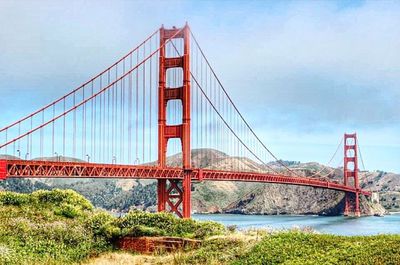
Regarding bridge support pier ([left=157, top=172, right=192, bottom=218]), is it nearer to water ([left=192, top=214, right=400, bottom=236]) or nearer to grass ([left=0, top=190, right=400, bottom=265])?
water ([left=192, top=214, right=400, bottom=236])

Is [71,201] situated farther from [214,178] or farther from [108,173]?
[214,178]

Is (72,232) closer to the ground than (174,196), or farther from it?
closer to the ground

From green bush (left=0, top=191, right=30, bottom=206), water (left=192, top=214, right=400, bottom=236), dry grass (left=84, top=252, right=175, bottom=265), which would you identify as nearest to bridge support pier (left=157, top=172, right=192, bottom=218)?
water (left=192, top=214, right=400, bottom=236)

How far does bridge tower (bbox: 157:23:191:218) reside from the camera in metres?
55.1

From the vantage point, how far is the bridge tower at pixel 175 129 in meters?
55.1

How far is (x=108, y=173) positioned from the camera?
44312 mm

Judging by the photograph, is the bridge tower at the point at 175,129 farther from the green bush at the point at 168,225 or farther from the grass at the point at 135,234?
the green bush at the point at 168,225

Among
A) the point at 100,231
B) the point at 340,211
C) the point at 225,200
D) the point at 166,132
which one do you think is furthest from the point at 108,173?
the point at 225,200

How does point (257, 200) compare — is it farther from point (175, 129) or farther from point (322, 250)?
point (322, 250)

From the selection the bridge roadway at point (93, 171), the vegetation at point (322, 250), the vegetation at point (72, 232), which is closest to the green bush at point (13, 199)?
the bridge roadway at point (93, 171)

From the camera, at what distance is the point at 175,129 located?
55.9 m

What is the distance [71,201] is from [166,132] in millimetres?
20326

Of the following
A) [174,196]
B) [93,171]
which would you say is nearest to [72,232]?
[93,171]

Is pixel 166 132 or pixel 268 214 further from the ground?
pixel 166 132
